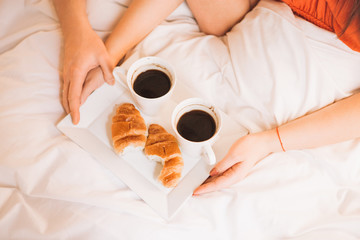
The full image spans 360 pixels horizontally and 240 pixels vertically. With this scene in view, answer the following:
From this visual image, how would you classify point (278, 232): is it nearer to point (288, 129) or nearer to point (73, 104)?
point (288, 129)

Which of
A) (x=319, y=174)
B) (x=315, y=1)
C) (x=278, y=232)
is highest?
(x=315, y=1)

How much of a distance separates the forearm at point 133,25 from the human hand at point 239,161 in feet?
1.80

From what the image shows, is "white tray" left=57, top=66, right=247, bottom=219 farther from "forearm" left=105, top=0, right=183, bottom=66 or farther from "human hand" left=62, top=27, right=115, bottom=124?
"forearm" left=105, top=0, right=183, bottom=66

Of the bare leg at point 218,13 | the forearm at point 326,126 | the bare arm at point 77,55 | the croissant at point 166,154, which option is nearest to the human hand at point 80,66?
the bare arm at point 77,55

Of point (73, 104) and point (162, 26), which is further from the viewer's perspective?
point (162, 26)

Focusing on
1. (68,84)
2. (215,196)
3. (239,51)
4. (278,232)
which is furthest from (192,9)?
(278,232)

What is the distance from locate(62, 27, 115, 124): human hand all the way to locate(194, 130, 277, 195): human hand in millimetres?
471

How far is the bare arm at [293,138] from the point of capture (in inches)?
31.5

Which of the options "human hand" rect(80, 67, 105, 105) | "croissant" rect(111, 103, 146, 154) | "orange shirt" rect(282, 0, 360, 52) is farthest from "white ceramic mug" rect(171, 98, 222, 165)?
"orange shirt" rect(282, 0, 360, 52)

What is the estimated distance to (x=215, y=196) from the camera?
31.7 inches

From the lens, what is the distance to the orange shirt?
80 cm

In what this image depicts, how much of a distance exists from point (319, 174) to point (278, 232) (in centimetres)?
23

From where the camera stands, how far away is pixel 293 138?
84cm

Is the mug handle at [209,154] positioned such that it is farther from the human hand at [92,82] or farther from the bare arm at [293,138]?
the human hand at [92,82]
